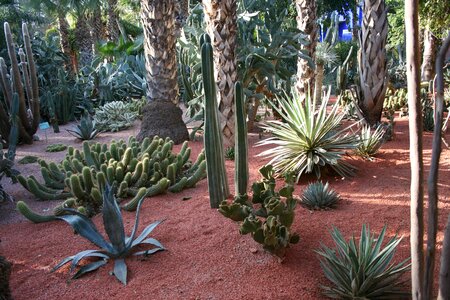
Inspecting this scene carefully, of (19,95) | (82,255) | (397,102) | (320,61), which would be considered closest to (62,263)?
(82,255)

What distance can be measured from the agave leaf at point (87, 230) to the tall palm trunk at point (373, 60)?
4.86 meters

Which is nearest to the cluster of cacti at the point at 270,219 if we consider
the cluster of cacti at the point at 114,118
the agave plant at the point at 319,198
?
the agave plant at the point at 319,198

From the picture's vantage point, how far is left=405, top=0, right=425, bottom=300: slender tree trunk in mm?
1585

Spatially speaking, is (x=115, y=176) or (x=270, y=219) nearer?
(x=270, y=219)

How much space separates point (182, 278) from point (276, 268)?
0.66 metres

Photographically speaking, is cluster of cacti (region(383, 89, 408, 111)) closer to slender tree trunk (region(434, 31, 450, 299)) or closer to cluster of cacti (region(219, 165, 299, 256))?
cluster of cacti (region(219, 165, 299, 256))

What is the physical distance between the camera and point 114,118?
10195 millimetres

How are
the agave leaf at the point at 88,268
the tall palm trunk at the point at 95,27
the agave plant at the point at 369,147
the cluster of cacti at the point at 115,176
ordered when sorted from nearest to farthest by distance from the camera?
the agave leaf at the point at 88,268 → the cluster of cacti at the point at 115,176 → the agave plant at the point at 369,147 → the tall palm trunk at the point at 95,27

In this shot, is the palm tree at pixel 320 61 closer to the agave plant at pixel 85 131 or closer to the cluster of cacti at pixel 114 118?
the cluster of cacti at pixel 114 118

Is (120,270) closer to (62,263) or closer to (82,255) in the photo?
(82,255)

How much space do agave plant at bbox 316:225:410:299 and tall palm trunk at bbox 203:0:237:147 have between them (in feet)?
12.1

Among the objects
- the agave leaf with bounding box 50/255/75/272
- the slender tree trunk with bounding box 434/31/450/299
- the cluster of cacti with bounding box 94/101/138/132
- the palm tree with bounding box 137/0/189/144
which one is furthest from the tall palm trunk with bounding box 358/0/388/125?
the cluster of cacti with bounding box 94/101/138/132

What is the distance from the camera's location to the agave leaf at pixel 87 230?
133 inches

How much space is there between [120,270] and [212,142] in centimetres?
146
